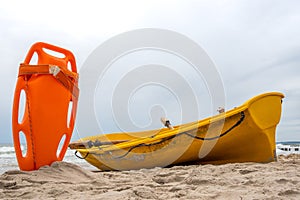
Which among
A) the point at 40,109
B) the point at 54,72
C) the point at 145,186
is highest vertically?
the point at 54,72

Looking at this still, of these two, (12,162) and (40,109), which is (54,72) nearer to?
(40,109)

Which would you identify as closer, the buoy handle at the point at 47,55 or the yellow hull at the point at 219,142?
the buoy handle at the point at 47,55

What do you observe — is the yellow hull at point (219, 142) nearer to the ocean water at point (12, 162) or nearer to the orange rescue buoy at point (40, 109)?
the orange rescue buoy at point (40, 109)

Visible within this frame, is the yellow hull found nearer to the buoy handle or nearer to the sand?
the sand

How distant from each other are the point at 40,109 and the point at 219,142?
2286mm

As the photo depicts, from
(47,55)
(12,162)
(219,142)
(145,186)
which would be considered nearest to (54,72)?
(47,55)

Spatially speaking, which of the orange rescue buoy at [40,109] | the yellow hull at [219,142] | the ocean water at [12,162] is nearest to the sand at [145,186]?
the orange rescue buoy at [40,109]

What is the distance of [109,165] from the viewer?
424 centimetres

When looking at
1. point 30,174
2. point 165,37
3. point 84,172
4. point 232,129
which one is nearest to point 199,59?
point 165,37

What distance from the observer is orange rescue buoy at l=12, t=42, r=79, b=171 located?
2.22 m

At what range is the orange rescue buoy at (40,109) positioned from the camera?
2.22 meters

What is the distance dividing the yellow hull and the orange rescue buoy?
1618mm

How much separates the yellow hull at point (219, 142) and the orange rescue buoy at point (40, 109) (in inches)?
63.7

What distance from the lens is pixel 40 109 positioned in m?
2.22
